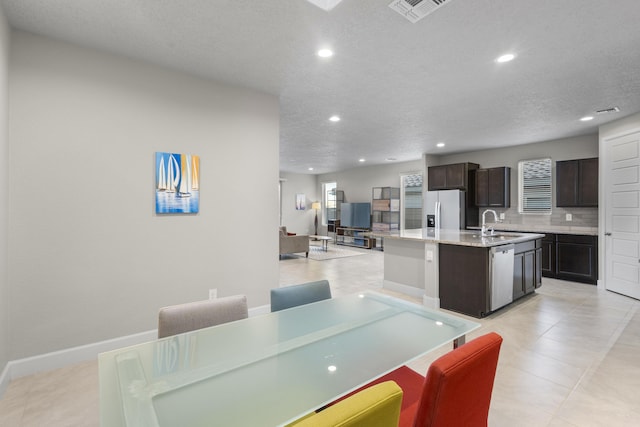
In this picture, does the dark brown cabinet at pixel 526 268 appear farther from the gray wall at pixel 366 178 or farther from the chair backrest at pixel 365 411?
the gray wall at pixel 366 178

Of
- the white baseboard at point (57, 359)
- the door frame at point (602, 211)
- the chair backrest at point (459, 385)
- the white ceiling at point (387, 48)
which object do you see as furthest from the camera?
the door frame at point (602, 211)

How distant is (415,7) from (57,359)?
384 centimetres

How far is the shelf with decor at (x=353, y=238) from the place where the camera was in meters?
9.97

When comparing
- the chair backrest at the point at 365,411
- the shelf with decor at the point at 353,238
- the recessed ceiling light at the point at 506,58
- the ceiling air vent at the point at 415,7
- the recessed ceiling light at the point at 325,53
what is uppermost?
the recessed ceiling light at the point at 325,53

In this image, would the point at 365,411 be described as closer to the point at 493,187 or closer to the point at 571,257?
the point at 571,257

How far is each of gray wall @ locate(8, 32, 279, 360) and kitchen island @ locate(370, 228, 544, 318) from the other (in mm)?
2258

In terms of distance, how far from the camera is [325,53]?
2.75 m

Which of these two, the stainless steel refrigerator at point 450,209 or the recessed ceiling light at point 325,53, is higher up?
the recessed ceiling light at point 325,53

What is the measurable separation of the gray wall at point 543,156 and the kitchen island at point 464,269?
1.80 meters

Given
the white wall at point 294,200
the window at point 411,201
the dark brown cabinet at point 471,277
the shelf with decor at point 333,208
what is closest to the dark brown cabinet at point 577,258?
the dark brown cabinet at point 471,277

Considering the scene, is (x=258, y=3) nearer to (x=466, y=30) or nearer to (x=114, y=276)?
(x=466, y=30)

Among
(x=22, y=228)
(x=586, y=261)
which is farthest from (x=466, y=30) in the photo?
(x=586, y=261)

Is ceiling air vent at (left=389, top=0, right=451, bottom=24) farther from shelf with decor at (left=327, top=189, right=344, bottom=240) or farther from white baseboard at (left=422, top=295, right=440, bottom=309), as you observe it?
shelf with decor at (left=327, top=189, right=344, bottom=240)

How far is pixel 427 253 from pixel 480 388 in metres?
3.14
